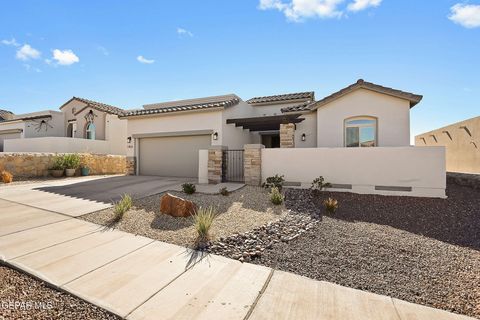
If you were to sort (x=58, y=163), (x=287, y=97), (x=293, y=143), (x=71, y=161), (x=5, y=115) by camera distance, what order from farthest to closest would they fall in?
1. (x=5, y=115)
2. (x=287, y=97)
3. (x=71, y=161)
4. (x=58, y=163)
5. (x=293, y=143)

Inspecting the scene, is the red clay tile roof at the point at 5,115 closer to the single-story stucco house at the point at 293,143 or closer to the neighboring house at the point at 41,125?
the neighboring house at the point at 41,125

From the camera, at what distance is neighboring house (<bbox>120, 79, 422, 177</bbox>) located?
1127cm

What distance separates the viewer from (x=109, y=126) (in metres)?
20.9

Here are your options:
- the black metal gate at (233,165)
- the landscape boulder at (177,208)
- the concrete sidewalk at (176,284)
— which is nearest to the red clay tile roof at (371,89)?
the black metal gate at (233,165)

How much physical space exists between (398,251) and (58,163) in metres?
17.8

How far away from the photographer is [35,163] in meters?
13.8

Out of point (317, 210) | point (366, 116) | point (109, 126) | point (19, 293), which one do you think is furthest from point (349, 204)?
point (109, 126)

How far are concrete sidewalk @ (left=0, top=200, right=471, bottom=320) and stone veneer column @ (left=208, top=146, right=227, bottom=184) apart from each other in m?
6.54

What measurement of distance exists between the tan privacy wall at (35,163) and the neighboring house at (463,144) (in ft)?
78.3

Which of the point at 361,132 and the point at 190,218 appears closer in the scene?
the point at 190,218

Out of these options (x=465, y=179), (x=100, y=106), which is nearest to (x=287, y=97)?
(x=465, y=179)

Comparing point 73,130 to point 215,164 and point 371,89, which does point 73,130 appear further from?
point 371,89

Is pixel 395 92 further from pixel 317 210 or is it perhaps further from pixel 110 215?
pixel 110 215

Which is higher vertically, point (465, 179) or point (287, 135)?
point (287, 135)
